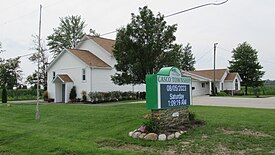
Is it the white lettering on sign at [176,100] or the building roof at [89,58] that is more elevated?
the building roof at [89,58]

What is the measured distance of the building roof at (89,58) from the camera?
31547mm

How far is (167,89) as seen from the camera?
33.9ft

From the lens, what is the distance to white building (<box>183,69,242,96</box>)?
154 feet

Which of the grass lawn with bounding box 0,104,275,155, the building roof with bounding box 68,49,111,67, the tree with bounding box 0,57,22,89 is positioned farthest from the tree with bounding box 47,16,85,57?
the grass lawn with bounding box 0,104,275,155

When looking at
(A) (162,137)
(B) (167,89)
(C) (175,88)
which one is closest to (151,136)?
(A) (162,137)

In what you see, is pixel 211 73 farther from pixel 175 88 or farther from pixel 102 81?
pixel 175 88

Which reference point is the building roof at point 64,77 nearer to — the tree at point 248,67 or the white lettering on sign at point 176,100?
the white lettering on sign at point 176,100

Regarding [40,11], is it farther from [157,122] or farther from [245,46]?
[245,46]

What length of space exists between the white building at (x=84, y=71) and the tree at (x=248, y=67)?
99.0ft

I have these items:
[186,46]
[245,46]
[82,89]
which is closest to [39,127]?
[82,89]

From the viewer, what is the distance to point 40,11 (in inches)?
641

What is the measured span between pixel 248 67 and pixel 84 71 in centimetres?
3809

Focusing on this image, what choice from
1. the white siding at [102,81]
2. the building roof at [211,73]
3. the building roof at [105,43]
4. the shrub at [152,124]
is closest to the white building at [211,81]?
the building roof at [211,73]

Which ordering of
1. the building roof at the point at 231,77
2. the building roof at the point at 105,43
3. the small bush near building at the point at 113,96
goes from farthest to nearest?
1. the building roof at the point at 231,77
2. the building roof at the point at 105,43
3. the small bush near building at the point at 113,96
